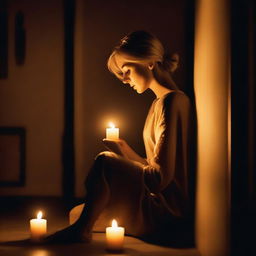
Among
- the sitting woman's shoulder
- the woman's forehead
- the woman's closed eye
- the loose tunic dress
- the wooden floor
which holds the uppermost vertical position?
the woman's forehead

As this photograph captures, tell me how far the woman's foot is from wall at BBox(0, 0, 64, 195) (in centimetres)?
157

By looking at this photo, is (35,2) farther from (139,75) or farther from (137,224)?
(137,224)

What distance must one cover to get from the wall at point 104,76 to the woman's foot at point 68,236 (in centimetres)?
143

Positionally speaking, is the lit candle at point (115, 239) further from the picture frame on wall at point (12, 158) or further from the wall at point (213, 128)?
the picture frame on wall at point (12, 158)

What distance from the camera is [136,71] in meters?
3.43

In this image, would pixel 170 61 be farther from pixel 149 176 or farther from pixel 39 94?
pixel 39 94

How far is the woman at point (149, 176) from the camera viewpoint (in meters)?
3.17

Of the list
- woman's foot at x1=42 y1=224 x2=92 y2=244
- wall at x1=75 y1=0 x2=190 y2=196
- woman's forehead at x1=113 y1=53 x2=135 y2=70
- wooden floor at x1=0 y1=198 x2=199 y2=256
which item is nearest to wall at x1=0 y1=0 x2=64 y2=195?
wall at x1=75 y1=0 x2=190 y2=196

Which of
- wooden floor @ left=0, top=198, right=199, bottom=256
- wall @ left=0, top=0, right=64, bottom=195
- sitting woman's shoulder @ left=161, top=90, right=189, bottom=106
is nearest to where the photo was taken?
wooden floor @ left=0, top=198, right=199, bottom=256

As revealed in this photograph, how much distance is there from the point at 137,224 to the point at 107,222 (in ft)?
0.81

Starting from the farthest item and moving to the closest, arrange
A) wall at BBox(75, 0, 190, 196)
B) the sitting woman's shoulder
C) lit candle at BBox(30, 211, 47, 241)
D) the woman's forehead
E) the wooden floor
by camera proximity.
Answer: wall at BBox(75, 0, 190, 196), the woman's forehead, the sitting woman's shoulder, lit candle at BBox(30, 211, 47, 241), the wooden floor

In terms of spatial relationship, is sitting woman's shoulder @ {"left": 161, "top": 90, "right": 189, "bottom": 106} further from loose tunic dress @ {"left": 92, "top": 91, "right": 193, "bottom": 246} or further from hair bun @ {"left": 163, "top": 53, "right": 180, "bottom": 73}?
hair bun @ {"left": 163, "top": 53, "right": 180, "bottom": 73}

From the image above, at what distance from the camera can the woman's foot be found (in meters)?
3.14

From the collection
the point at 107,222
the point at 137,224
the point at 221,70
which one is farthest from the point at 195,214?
the point at 221,70
